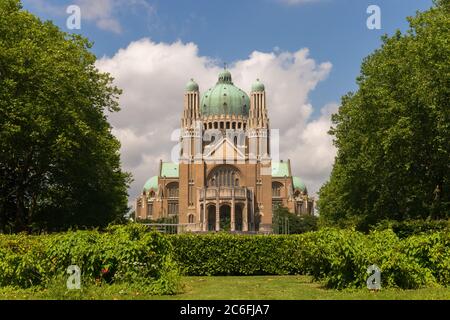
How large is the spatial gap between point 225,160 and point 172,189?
27.2 m

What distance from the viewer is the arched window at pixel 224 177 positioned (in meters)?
98.1

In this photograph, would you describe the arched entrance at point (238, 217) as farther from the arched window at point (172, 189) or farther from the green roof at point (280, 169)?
the green roof at point (280, 169)

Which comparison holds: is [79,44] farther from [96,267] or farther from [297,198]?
[297,198]

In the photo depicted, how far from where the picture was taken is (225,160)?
324ft

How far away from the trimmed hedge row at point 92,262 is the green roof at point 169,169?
113 metres

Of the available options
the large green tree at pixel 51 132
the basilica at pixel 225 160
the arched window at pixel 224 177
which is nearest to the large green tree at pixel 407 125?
the large green tree at pixel 51 132

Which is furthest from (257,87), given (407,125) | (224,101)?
(407,125)

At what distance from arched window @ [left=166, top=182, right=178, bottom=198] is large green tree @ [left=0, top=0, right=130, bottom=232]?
3276 inches

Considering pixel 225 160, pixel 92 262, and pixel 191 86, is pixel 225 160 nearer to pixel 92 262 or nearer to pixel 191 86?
pixel 191 86

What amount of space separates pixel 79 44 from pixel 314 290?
2661 cm

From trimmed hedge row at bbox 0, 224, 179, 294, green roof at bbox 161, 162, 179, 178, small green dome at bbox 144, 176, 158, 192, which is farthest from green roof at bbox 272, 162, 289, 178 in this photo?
trimmed hedge row at bbox 0, 224, 179, 294

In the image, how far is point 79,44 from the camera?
119 ft

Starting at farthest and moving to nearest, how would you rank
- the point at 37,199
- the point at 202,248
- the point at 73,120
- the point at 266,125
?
the point at 266,125 → the point at 37,199 → the point at 73,120 → the point at 202,248

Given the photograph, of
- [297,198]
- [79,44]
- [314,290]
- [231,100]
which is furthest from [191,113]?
[314,290]
